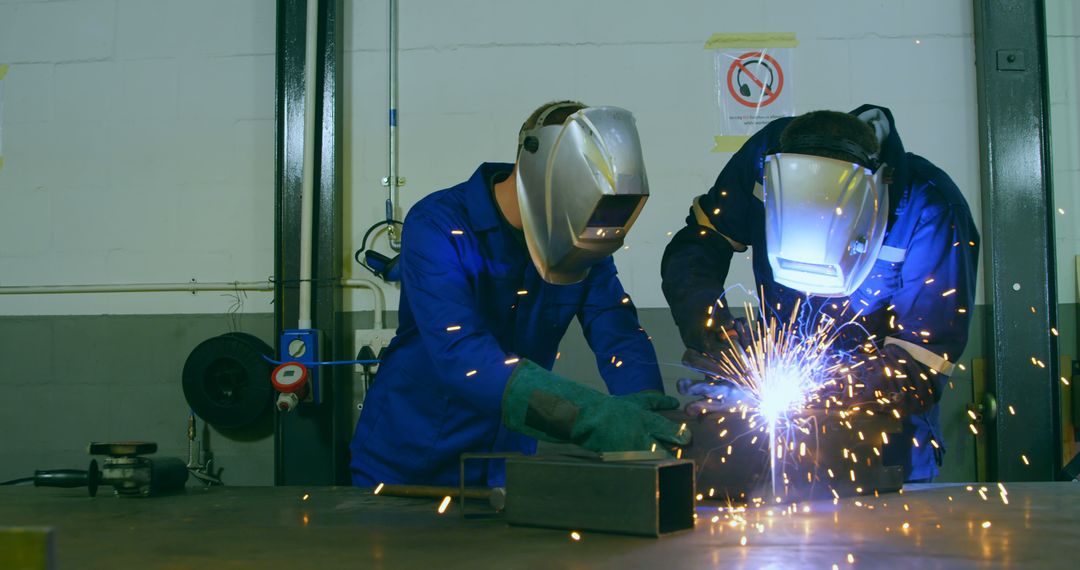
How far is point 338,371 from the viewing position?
3.37 m

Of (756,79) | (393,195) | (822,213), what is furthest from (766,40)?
(822,213)

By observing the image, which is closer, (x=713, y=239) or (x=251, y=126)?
(x=713, y=239)

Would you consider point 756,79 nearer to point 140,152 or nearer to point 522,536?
point 140,152

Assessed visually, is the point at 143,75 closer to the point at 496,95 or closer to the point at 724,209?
the point at 496,95

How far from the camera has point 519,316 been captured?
2.13 m

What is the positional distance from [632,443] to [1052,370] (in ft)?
7.18

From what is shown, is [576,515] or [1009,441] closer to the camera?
[576,515]

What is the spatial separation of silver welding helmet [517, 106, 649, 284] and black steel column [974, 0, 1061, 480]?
6.14 ft

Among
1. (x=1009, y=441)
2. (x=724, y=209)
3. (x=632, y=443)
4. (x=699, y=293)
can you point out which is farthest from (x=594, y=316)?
(x=1009, y=441)

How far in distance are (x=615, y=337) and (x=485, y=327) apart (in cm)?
33

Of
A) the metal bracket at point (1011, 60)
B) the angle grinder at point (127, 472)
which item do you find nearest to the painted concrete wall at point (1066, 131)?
the metal bracket at point (1011, 60)

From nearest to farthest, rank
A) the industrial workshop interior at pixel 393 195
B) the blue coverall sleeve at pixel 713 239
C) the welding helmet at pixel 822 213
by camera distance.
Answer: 1. the welding helmet at pixel 822 213
2. the blue coverall sleeve at pixel 713 239
3. the industrial workshop interior at pixel 393 195

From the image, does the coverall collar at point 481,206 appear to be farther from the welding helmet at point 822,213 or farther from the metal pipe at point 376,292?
the metal pipe at point 376,292

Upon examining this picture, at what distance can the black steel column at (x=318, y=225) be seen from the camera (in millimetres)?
3326
